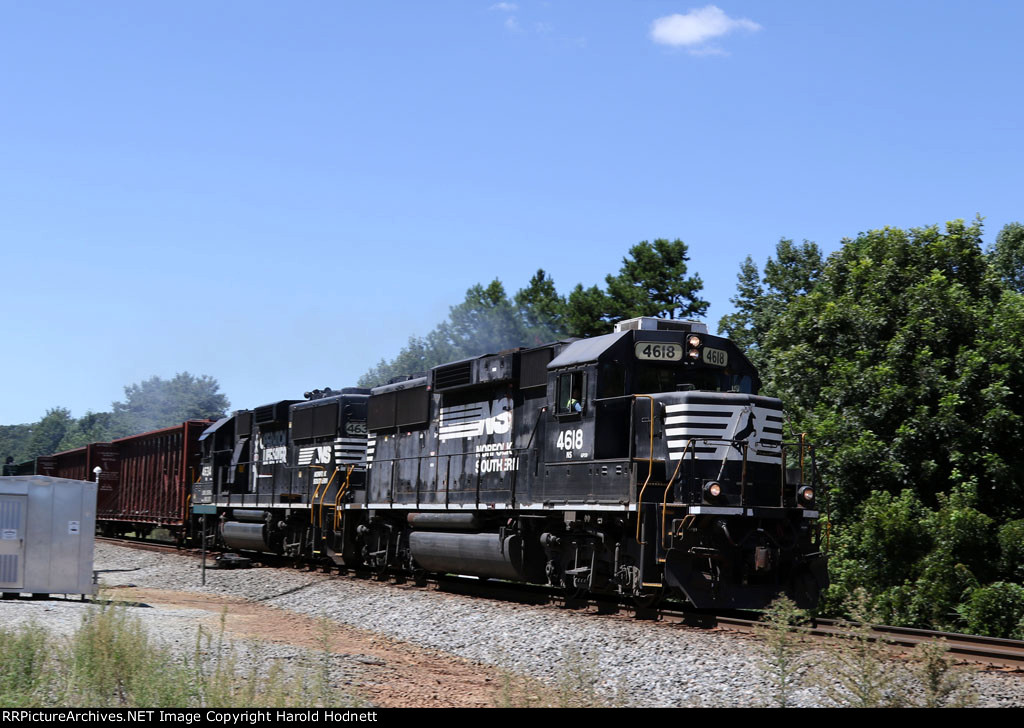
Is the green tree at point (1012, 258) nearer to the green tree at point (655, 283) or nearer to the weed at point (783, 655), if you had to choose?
the green tree at point (655, 283)

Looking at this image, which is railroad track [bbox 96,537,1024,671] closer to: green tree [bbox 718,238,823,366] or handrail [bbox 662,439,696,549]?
handrail [bbox 662,439,696,549]

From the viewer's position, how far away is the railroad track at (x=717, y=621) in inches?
419

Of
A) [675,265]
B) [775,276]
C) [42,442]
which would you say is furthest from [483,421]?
[42,442]

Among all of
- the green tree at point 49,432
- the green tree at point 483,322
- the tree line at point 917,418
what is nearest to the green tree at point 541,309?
the green tree at point 483,322

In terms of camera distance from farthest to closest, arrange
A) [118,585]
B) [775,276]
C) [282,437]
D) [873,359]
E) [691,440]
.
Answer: [775,276] → [282,437] → [873,359] → [118,585] → [691,440]

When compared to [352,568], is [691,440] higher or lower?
higher

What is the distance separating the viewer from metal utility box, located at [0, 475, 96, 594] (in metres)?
17.3

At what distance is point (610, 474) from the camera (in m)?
14.3

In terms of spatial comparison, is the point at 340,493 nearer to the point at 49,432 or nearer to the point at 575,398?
the point at 575,398

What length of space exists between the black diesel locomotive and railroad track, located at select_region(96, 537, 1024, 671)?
0.97ft

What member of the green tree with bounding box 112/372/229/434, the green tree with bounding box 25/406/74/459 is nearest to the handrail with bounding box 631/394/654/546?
the green tree with bounding box 112/372/229/434

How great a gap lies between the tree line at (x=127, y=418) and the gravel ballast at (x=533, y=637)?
88126mm

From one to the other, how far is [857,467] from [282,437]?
13850mm
